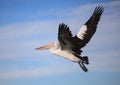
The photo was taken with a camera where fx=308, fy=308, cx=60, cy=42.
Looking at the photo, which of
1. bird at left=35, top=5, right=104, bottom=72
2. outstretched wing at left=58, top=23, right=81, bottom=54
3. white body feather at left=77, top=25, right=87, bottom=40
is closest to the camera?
outstretched wing at left=58, top=23, right=81, bottom=54

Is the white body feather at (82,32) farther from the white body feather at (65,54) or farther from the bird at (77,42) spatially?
the white body feather at (65,54)

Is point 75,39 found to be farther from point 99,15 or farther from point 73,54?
point 99,15

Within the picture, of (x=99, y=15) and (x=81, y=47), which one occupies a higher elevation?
(x=99, y=15)

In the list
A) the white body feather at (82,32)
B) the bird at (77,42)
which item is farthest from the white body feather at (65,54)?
the white body feather at (82,32)

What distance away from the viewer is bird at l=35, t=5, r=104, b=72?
703cm

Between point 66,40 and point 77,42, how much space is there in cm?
39

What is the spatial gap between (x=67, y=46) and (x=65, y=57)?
0.27 metres

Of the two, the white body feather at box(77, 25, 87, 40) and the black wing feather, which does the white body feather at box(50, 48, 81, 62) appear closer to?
the black wing feather

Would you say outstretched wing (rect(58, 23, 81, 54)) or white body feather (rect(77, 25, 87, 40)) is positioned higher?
white body feather (rect(77, 25, 87, 40))

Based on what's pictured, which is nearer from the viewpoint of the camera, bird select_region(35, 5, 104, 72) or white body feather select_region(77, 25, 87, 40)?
bird select_region(35, 5, 104, 72)

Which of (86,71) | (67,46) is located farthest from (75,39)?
(86,71)

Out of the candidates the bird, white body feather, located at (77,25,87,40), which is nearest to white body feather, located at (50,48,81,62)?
the bird

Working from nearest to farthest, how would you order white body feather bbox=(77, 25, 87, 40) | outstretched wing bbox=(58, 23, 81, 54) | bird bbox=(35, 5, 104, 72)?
outstretched wing bbox=(58, 23, 81, 54) → bird bbox=(35, 5, 104, 72) → white body feather bbox=(77, 25, 87, 40)

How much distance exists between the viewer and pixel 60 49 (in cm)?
737
